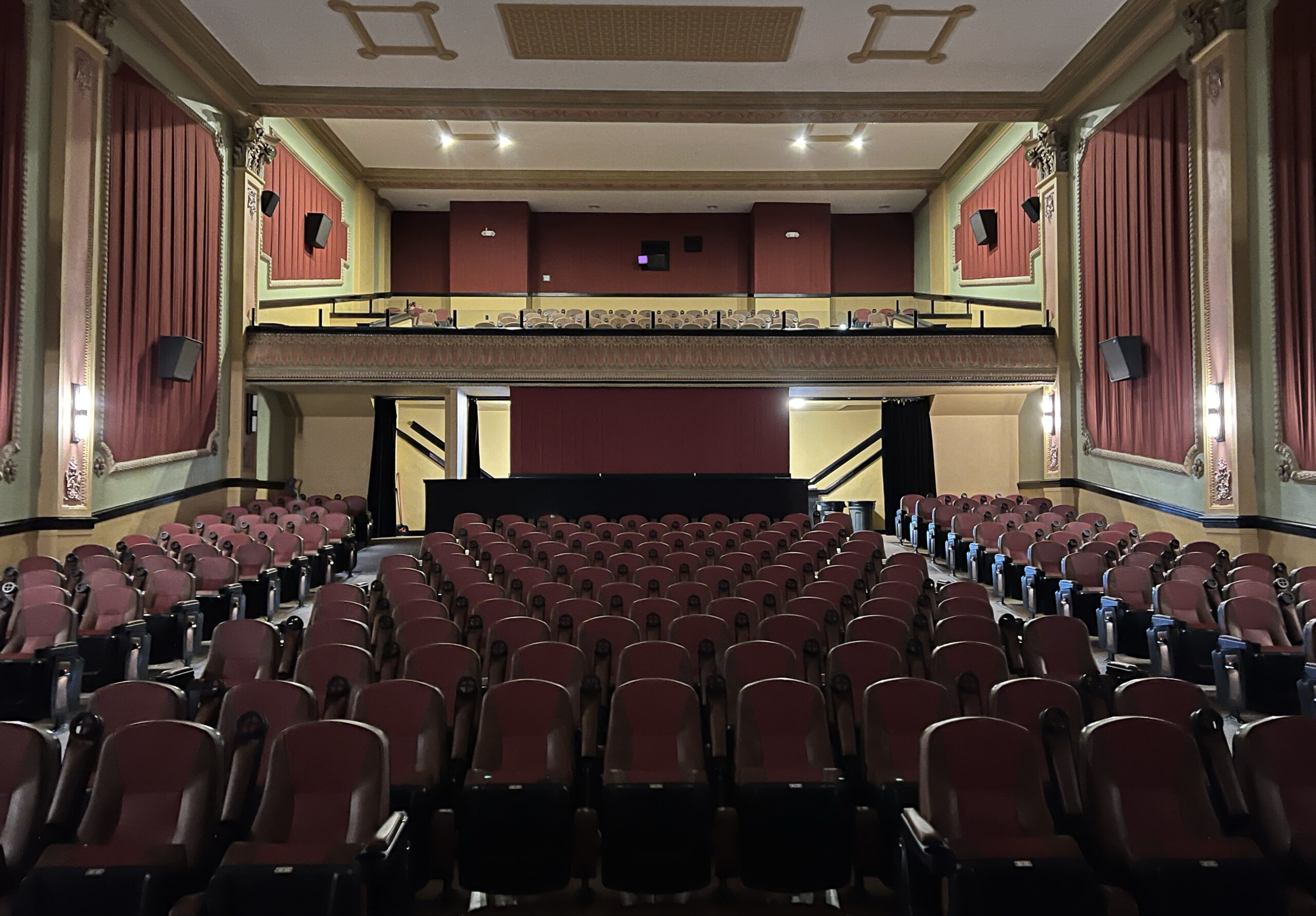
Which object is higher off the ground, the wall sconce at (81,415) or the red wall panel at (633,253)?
the red wall panel at (633,253)

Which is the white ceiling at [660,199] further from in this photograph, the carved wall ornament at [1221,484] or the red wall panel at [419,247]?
the carved wall ornament at [1221,484]

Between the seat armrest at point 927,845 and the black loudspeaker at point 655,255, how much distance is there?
1947 cm

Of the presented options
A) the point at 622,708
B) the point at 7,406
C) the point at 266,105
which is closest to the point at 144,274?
the point at 7,406

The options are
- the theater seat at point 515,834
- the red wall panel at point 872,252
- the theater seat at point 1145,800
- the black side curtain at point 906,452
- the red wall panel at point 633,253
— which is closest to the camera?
the theater seat at point 1145,800

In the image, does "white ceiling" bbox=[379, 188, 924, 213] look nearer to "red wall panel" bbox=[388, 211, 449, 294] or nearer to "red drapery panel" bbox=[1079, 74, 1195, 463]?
"red wall panel" bbox=[388, 211, 449, 294]

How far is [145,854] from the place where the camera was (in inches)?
119

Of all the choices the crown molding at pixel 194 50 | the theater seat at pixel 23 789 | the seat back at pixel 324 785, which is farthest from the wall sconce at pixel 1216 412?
the crown molding at pixel 194 50

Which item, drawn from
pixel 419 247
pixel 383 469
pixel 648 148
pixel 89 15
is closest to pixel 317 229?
pixel 383 469

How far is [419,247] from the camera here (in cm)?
2189

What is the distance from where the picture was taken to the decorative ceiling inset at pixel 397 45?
11.5 meters

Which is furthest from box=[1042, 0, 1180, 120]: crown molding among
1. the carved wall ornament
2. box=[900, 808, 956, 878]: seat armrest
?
box=[900, 808, 956, 878]: seat armrest

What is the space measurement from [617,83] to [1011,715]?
12011 mm

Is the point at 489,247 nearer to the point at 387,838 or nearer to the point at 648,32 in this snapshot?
the point at 648,32

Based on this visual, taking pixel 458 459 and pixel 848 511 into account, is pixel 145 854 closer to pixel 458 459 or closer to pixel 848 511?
pixel 458 459
